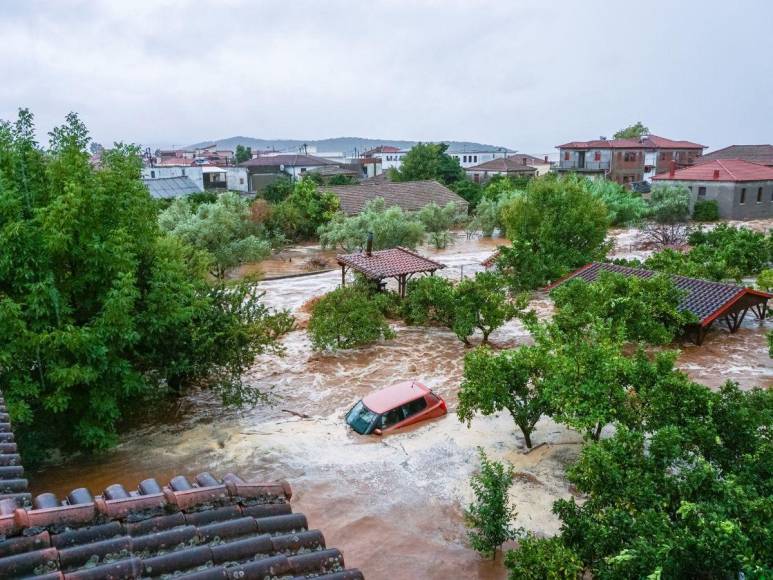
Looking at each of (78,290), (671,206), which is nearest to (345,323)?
(78,290)

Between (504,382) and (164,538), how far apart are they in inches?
362

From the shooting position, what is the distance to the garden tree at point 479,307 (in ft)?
69.2

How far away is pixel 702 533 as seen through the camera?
20.5 ft

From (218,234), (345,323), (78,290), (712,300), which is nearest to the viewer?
(78,290)

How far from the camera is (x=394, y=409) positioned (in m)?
15.1

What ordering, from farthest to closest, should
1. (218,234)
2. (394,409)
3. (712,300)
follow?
(218,234) < (712,300) < (394,409)

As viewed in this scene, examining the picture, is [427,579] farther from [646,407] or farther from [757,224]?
[757,224]

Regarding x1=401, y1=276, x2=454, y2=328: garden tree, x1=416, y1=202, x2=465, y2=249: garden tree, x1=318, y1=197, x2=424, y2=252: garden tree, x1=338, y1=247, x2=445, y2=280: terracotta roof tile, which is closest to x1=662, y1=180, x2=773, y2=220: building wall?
x1=416, y1=202, x2=465, y2=249: garden tree

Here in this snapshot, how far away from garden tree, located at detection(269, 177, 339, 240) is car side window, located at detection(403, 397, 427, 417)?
31.0 m

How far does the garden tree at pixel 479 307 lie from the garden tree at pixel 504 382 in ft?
25.7

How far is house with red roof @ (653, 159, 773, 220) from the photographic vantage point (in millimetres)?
49688

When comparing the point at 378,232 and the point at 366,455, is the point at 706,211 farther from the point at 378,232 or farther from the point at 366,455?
the point at 366,455

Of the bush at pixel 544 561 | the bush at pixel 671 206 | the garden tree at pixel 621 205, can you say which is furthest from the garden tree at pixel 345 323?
the bush at pixel 671 206

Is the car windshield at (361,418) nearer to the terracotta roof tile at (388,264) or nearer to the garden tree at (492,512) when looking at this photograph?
the garden tree at (492,512)
